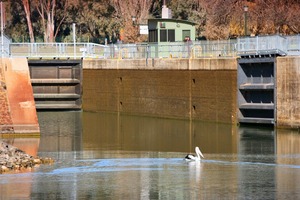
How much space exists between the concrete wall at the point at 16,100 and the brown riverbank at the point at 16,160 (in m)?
7.79

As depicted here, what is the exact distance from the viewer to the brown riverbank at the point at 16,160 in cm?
3638

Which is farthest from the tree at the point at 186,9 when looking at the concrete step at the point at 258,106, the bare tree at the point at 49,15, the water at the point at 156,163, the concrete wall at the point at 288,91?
the concrete wall at the point at 288,91

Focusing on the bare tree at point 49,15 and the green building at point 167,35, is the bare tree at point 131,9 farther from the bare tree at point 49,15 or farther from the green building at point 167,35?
the green building at point 167,35

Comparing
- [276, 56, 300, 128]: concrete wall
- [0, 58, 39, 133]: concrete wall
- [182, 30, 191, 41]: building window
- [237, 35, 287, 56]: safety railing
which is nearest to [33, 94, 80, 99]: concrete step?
[182, 30, 191, 41]: building window

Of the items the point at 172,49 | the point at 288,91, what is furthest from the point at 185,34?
the point at 288,91

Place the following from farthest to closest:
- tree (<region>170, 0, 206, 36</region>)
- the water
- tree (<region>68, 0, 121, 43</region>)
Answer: tree (<region>68, 0, 121, 43</region>)
tree (<region>170, 0, 206, 36</region>)
the water

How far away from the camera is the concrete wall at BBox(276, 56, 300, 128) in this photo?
4691 centimetres

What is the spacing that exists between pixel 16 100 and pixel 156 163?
10978mm

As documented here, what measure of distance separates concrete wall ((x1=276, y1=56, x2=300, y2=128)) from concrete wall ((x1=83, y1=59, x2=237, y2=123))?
11.1 feet

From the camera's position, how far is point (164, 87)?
55469 millimetres

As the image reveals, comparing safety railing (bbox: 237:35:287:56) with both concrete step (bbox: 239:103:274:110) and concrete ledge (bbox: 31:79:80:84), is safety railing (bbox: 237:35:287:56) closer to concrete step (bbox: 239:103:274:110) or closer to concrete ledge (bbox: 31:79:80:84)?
concrete step (bbox: 239:103:274:110)

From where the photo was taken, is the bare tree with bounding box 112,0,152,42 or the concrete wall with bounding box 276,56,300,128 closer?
the concrete wall with bounding box 276,56,300,128

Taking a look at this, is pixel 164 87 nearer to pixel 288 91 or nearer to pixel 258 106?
pixel 258 106

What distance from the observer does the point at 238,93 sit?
5059cm
